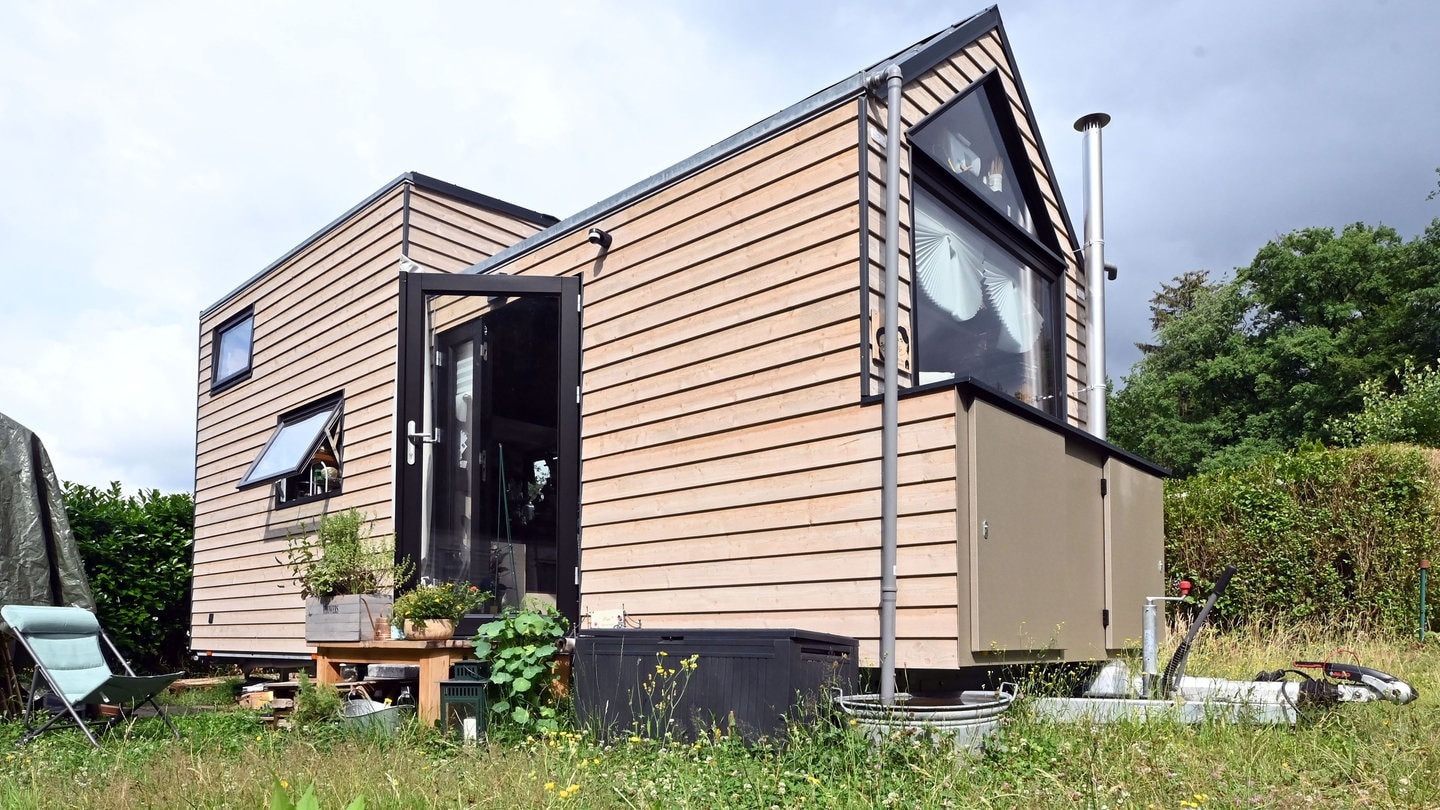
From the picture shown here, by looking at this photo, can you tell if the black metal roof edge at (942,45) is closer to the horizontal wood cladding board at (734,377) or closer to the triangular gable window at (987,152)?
the triangular gable window at (987,152)

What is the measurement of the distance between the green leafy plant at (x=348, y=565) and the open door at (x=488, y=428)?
24 centimetres

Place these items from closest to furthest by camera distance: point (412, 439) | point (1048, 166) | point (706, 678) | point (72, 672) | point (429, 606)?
point (706, 678), point (429, 606), point (72, 672), point (412, 439), point (1048, 166)

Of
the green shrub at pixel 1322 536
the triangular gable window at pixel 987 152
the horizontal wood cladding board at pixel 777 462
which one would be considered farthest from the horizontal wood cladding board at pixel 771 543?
the green shrub at pixel 1322 536

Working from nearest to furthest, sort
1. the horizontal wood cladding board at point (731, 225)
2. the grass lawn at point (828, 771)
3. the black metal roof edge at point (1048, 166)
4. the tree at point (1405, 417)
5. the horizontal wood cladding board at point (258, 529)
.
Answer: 1. the grass lawn at point (828, 771)
2. the horizontal wood cladding board at point (731, 225)
3. the black metal roof edge at point (1048, 166)
4. the horizontal wood cladding board at point (258, 529)
5. the tree at point (1405, 417)

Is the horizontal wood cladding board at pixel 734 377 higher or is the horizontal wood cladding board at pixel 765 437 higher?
the horizontal wood cladding board at pixel 734 377

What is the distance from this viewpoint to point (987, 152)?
22.5ft

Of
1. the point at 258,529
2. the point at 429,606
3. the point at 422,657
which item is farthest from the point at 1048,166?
the point at 258,529

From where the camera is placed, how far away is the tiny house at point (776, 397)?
4.95 m

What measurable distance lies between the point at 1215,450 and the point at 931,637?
2080 centimetres

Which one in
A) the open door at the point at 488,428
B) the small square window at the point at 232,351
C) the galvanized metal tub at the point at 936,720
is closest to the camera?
the galvanized metal tub at the point at 936,720

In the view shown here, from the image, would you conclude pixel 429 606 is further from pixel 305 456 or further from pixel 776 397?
pixel 305 456

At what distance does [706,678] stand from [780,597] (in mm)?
805

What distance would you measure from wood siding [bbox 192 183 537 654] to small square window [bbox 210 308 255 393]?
114 millimetres

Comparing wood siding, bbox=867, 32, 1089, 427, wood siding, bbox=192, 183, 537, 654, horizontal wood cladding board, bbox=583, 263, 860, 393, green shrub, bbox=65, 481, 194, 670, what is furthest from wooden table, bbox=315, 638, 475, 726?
green shrub, bbox=65, 481, 194, 670
